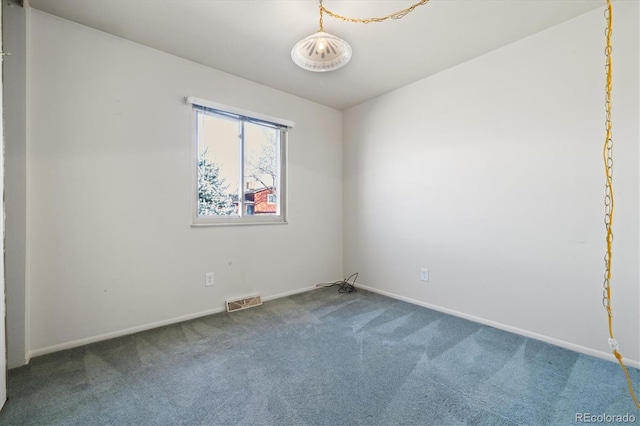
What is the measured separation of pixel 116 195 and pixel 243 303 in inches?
57.7

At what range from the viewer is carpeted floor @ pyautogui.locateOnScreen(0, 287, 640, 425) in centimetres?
136

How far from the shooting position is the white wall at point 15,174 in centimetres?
171

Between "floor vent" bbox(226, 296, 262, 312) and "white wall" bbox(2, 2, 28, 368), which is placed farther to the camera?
"floor vent" bbox(226, 296, 262, 312)

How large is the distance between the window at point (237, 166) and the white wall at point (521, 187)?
1252 mm

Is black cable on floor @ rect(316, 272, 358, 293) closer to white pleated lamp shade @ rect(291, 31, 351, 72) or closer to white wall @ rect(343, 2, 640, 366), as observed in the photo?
white wall @ rect(343, 2, 640, 366)

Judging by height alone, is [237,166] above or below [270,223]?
above

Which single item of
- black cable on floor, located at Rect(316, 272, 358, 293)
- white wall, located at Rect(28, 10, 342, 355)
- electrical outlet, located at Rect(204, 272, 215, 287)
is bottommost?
black cable on floor, located at Rect(316, 272, 358, 293)

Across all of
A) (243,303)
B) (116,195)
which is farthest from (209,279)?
(116,195)

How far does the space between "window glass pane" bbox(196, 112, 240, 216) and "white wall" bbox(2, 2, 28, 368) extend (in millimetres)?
1128

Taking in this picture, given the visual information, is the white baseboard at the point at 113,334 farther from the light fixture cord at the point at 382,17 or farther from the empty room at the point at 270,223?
the light fixture cord at the point at 382,17

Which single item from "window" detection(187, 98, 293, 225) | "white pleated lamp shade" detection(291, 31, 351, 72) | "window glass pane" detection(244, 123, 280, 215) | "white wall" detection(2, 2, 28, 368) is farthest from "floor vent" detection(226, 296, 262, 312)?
"white pleated lamp shade" detection(291, 31, 351, 72)

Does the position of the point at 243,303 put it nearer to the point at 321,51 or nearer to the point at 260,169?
the point at 260,169

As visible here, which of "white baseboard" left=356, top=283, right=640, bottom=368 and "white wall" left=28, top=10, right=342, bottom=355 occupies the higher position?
"white wall" left=28, top=10, right=342, bottom=355

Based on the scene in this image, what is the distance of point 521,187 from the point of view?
7.29ft
